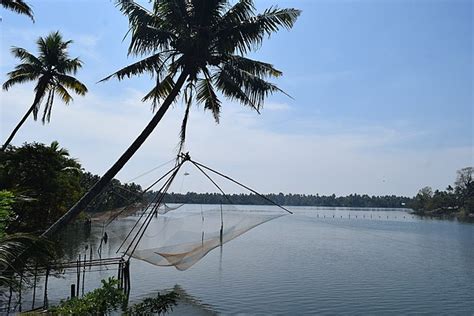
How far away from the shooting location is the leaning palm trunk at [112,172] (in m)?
7.84

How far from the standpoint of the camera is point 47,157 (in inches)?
577

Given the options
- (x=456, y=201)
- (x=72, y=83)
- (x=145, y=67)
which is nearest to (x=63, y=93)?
(x=72, y=83)

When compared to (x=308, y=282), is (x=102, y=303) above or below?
above

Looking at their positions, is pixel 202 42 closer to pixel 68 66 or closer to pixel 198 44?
pixel 198 44

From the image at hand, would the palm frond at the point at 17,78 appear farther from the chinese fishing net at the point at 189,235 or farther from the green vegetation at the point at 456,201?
the green vegetation at the point at 456,201

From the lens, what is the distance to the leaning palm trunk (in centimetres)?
784

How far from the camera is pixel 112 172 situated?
8.12 m

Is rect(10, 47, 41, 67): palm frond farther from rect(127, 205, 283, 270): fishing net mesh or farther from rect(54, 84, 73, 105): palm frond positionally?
rect(127, 205, 283, 270): fishing net mesh

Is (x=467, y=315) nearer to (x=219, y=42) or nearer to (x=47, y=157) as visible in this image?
(x=219, y=42)

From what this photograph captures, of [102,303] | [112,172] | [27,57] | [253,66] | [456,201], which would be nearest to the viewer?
[102,303]

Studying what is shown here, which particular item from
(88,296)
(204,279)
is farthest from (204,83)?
(204,279)

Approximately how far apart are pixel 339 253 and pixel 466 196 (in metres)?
76.0

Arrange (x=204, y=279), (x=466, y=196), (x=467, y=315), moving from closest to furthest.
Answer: (x=467, y=315), (x=204, y=279), (x=466, y=196)

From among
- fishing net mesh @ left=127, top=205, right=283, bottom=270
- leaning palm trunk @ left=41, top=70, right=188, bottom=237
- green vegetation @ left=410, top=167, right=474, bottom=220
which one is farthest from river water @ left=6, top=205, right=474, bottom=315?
green vegetation @ left=410, top=167, right=474, bottom=220
